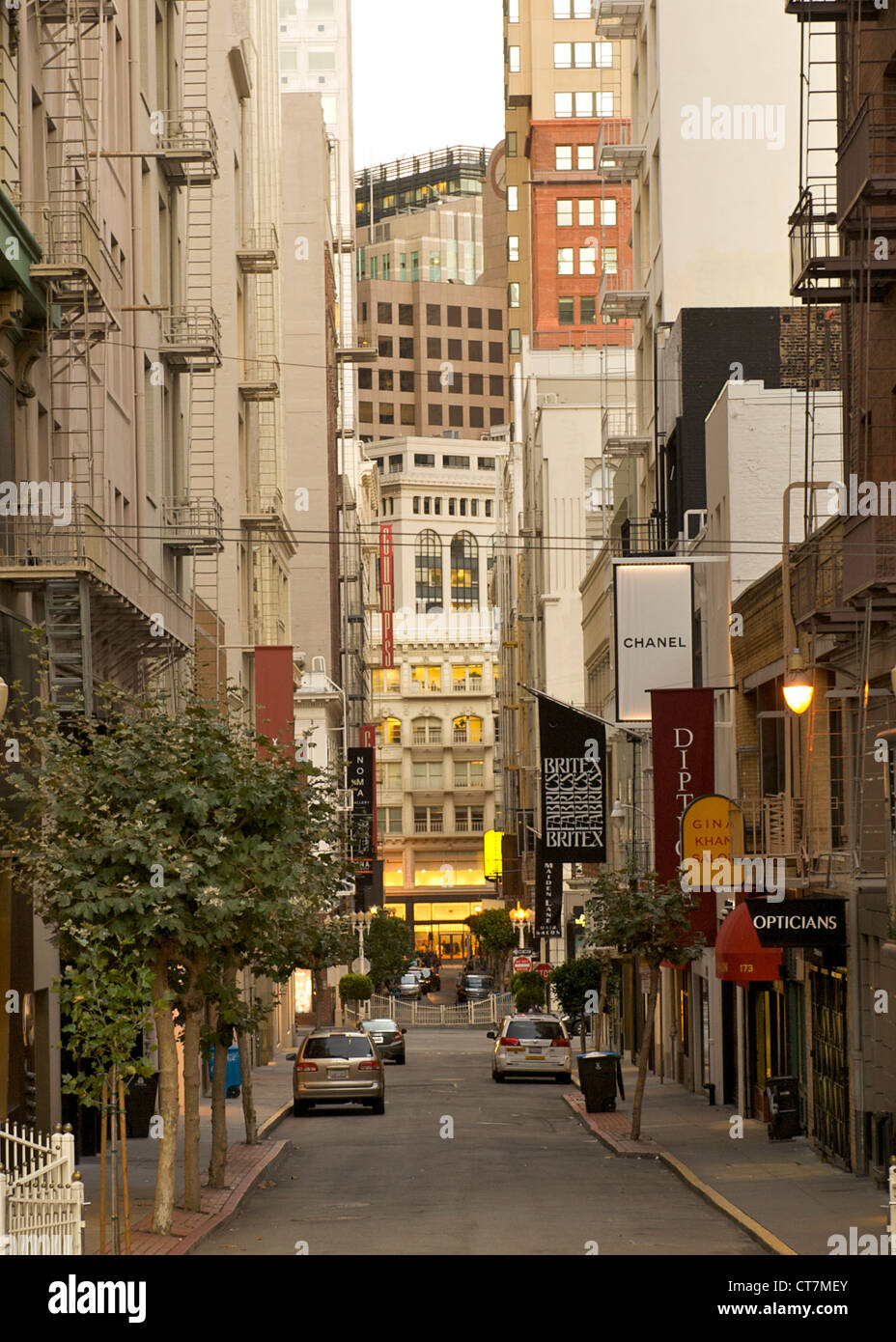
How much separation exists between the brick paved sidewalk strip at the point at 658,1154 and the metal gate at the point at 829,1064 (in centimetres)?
190

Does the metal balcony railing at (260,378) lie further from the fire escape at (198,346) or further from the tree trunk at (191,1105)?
the tree trunk at (191,1105)

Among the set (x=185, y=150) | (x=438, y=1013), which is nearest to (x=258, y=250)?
(x=185, y=150)

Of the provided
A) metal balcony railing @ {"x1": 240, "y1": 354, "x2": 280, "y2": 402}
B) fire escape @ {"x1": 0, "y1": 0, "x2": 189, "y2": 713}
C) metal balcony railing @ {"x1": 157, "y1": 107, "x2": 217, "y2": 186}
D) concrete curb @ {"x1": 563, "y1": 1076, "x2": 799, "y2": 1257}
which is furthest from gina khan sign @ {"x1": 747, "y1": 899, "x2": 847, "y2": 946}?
metal balcony railing @ {"x1": 240, "y1": 354, "x2": 280, "y2": 402}

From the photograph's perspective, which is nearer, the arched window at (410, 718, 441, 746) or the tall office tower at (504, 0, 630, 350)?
the tall office tower at (504, 0, 630, 350)

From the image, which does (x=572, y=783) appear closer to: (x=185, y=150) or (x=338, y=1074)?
(x=338, y=1074)

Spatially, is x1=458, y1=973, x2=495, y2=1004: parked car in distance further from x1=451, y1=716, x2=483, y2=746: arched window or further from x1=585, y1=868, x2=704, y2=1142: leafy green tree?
x1=451, y1=716, x2=483, y2=746: arched window

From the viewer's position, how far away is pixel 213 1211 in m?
21.1

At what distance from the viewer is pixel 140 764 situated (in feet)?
64.6

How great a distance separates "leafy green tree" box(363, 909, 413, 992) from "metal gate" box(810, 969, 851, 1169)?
2425 inches

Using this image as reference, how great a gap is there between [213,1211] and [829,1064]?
29.3 feet

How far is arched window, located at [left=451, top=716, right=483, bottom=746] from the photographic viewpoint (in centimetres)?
15500

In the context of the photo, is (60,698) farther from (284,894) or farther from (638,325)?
(638,325)

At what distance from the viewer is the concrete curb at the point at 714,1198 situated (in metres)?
18.0

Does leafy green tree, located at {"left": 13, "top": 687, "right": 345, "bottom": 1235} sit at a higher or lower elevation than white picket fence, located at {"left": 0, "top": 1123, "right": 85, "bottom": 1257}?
higher
